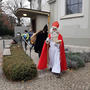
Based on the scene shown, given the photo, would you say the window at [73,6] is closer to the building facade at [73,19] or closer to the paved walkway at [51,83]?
the building facade at [73,19]

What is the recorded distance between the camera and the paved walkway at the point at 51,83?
3238 millimetres

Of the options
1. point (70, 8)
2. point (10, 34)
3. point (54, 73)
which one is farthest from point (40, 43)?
point (10, 34)

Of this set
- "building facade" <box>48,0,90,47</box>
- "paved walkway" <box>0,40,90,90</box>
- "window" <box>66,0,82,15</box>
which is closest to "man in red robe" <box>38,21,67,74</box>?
"paved walkway" <box>0,40,90,90</box>

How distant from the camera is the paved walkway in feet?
10.6

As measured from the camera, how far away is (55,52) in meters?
4.02

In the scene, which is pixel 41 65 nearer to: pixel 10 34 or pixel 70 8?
pixel 70 8

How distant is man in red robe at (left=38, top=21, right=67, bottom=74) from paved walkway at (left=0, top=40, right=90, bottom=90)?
0.33 meters

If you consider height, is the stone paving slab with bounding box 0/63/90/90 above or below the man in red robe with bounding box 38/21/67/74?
below

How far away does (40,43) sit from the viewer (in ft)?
16.7

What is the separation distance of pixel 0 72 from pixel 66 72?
2764mm

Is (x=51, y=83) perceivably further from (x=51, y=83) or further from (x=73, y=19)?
(x=73, y=19)

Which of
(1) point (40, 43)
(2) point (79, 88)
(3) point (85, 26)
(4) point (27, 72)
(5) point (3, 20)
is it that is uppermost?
(5) point (3, 20)

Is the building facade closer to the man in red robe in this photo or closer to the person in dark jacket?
the person in dark jacket

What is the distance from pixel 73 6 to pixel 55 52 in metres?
5.50
